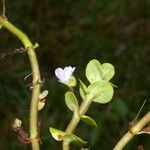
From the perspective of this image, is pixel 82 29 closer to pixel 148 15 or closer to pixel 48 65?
pixel 48 65

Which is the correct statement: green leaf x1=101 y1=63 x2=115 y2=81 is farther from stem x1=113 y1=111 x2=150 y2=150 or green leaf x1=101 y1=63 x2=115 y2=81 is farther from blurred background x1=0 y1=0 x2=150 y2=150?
blurred background x1=0 y1=0 x2=150 y2=150

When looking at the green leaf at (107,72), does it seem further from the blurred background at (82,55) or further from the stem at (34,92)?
the blurred background at (82,55)

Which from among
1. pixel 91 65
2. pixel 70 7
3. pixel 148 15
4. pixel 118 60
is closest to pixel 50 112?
pixel 118 60

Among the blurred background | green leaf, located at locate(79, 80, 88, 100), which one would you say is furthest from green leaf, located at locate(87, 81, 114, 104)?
the blurred background

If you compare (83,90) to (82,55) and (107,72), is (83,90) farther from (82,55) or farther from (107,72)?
(82,55)

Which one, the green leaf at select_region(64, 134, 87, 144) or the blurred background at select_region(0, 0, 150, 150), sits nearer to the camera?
the green leaf at select_region(64, 134, 87, 144)

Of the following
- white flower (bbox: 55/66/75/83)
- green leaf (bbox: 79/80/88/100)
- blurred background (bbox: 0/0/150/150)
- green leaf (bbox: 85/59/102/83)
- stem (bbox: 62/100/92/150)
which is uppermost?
blurred background (bbox: 0/0/150/150)

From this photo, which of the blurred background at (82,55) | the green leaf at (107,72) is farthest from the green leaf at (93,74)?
the blurred background at (82,55)
